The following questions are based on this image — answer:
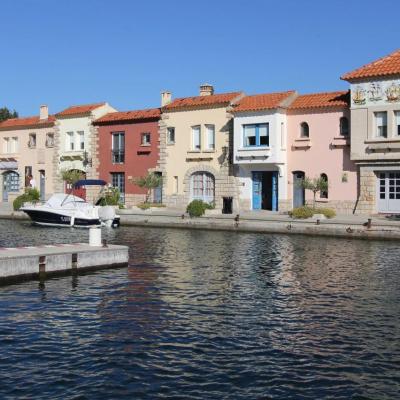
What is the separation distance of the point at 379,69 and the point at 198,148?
15.1 meters

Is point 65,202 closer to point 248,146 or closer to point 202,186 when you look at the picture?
point 202,186

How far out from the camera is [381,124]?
1537 inches

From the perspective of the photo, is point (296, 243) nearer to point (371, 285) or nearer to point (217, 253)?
point (217, 253)

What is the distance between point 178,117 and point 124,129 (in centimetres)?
583

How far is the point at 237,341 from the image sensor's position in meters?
12.8

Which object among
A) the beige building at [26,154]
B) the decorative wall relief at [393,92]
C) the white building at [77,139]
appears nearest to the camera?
the decorative wall relief at [393,92]

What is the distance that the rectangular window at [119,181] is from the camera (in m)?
53.2

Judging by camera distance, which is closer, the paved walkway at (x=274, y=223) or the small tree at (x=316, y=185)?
the paved walkway at (x=274, y=223)

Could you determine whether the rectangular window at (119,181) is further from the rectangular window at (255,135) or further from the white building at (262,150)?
the rectangular window at (255,135)

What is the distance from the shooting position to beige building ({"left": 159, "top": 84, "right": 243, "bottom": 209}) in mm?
46438

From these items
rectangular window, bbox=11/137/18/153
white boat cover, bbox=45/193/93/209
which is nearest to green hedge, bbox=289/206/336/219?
white boat cover, bbox=45/193/93/209

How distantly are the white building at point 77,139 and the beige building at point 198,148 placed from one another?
25.3 feet

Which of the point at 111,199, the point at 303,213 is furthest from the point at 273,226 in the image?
the point at 111,199

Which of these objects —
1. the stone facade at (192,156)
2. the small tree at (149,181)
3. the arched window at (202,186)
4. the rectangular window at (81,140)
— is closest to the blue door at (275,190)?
the stone facade at (192,156)
